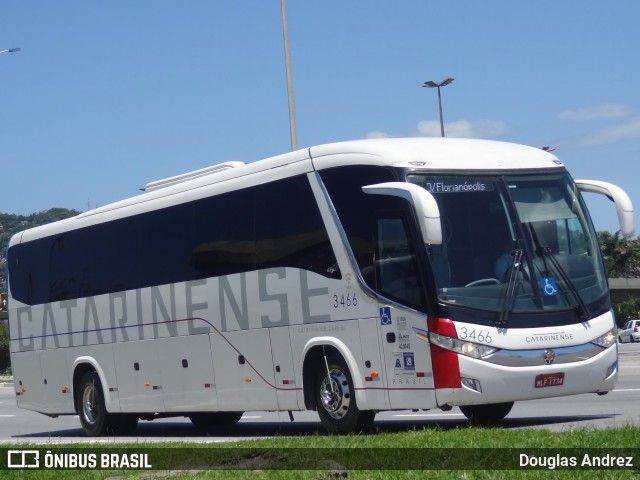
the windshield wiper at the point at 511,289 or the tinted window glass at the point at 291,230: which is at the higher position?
the tinted window glass at the point at 291,230

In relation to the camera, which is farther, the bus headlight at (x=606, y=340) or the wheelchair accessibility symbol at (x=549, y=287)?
the bus headlight at (x=606, y=340)

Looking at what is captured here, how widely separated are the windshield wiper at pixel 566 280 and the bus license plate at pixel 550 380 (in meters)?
0.81

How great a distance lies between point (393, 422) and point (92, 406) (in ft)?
18.5

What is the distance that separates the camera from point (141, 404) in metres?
19.2

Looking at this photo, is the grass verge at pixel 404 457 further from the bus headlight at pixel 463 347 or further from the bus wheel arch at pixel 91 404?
the bus wheel arch at pixel 91 404

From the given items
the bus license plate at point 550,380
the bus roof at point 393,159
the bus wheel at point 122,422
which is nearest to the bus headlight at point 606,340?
the bus license plate at point 550,380

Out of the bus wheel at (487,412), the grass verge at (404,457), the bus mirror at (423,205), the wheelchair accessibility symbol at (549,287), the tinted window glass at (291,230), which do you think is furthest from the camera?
the bus wheel at (487,412)

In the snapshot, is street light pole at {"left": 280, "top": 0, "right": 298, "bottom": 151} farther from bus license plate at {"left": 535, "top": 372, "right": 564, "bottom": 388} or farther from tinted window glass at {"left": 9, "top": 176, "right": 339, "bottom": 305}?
bus license plate at {"left": 535, "top": 372, "right": 564, "bottom": 388}

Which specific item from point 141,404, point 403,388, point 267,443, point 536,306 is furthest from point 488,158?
point 141,404

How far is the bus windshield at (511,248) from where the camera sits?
13.6m

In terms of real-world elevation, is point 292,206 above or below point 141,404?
above

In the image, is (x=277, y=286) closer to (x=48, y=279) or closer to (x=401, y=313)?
(x=401, y=313)

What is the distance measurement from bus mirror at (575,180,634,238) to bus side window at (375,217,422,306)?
2848 millimetres

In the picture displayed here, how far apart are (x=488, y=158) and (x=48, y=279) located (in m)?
9.84
